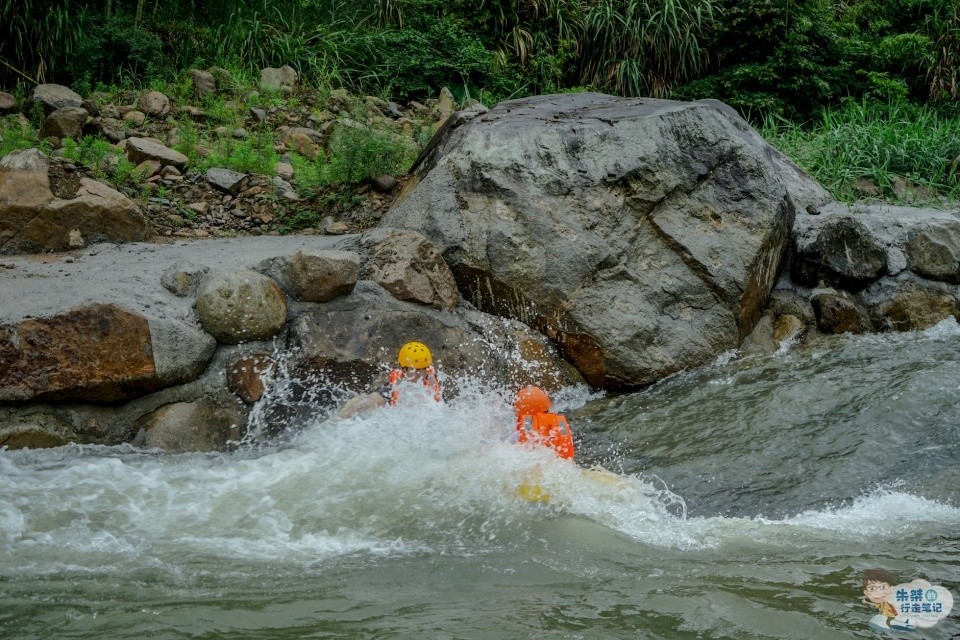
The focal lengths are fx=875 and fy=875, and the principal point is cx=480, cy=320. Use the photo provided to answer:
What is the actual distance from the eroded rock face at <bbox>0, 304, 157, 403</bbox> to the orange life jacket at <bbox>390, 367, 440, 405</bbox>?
1.22 m

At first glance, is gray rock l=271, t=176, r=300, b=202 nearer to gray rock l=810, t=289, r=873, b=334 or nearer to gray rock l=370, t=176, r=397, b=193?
gray rock l=370, t=176, r=397, b=193

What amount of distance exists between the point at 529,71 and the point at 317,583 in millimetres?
8314

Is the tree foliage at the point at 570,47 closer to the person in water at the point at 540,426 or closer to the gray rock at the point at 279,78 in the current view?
the gray rock at the point at 279,78

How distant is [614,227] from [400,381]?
6.37 ft

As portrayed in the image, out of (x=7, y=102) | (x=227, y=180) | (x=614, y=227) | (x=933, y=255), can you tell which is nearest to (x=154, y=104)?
(x=7, y=102)

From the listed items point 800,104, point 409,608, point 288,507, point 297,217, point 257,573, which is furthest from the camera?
point 800,104

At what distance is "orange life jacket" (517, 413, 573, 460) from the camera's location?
414 centimetres

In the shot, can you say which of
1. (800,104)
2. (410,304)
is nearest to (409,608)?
(410,304)

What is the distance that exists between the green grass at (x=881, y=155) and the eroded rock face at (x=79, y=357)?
6.30 meters

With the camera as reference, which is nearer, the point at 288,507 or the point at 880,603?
the point at 880,603

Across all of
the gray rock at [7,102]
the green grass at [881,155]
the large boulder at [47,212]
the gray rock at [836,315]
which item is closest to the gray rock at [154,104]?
the gray rock at [7,102]

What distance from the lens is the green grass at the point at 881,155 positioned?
8234 millimetres

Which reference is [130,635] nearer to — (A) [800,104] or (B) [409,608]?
(B) [409,608]

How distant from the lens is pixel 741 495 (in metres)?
4.11
